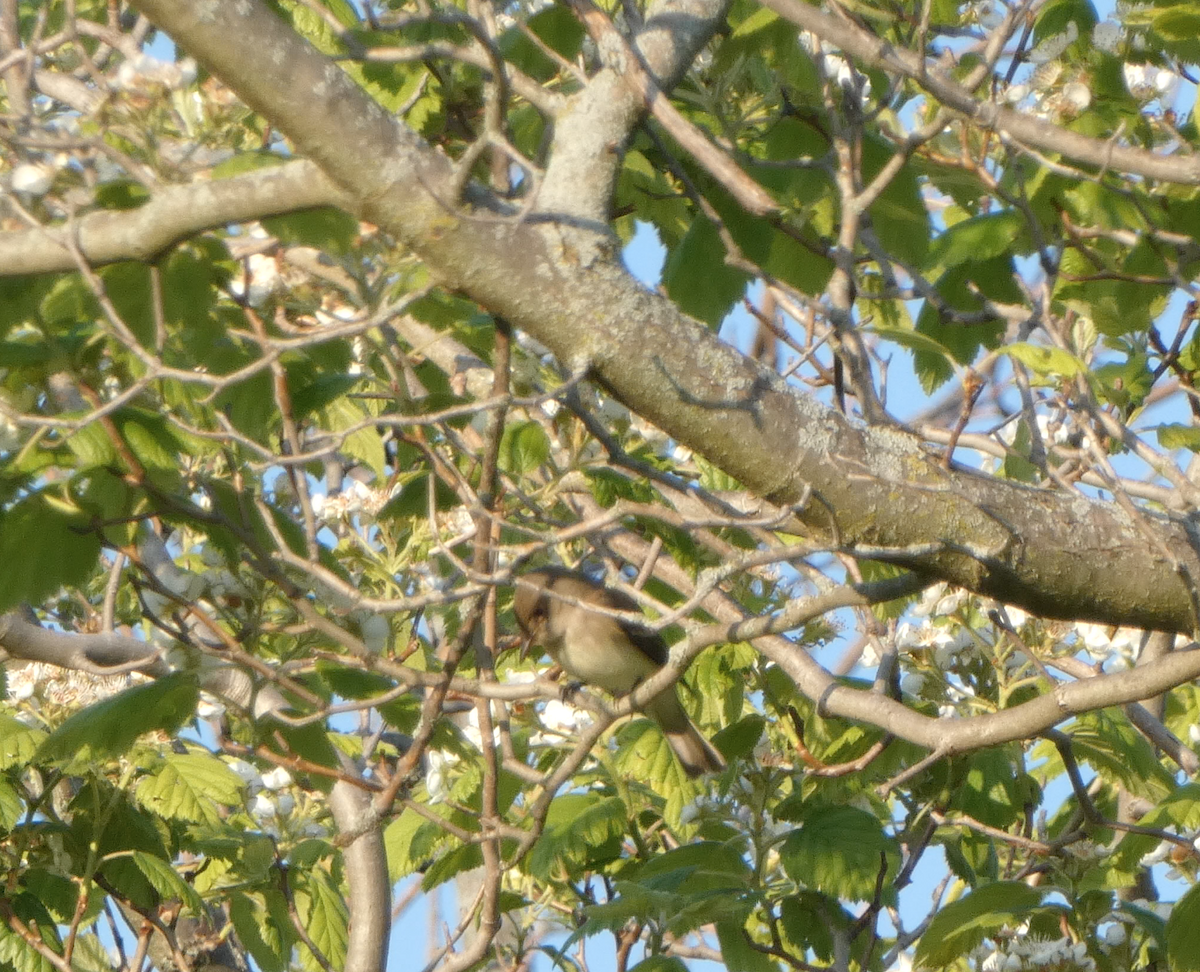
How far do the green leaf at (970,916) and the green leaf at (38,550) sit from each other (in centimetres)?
212

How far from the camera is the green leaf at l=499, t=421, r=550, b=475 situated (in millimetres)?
3416

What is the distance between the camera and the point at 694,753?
466 centimetres

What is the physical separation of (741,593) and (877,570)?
20.9 inches

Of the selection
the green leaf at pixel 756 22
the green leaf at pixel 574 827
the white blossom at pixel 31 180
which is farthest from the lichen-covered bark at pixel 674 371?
the green leaf at pixel 574 827

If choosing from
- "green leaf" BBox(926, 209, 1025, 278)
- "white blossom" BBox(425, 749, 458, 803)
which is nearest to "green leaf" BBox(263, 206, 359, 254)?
"green leaf" BBox(926, 209, 1025, 278)

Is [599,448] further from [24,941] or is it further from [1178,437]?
[24,941]

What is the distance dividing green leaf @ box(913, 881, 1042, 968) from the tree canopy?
0.04 feet

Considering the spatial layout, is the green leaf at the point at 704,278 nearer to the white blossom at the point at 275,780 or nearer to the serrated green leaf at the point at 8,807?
the serrated green leaf at the point at 8,807

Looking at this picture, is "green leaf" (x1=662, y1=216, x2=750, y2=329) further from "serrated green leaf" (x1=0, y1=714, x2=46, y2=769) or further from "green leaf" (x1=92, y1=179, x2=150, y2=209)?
"serrated green leaf" (x1=0, y1=714, x2=46, y2=769)

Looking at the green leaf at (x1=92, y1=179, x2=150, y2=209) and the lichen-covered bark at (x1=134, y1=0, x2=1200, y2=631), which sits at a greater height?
the green leaf at (x1=92, y1=179, x2=150, y2=209)

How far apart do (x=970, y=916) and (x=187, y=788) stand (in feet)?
7.46

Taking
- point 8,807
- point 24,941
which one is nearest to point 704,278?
point 8,807

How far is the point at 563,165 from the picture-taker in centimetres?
253

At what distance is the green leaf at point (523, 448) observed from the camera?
11.2 ft
